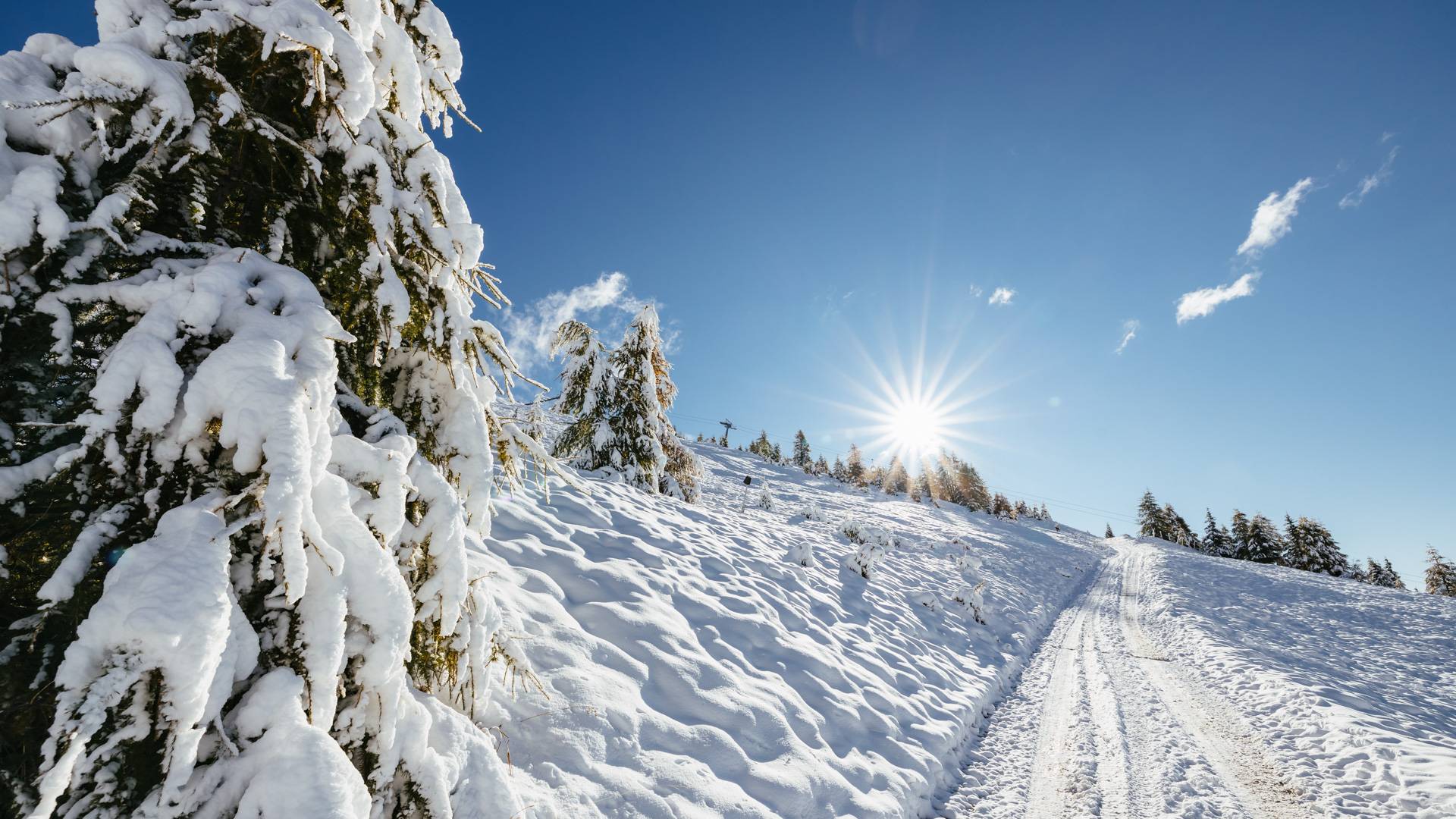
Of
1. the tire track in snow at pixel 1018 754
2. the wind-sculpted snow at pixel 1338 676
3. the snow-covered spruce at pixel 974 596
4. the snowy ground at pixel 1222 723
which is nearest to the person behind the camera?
the tire track in snow at pixel 1018 754

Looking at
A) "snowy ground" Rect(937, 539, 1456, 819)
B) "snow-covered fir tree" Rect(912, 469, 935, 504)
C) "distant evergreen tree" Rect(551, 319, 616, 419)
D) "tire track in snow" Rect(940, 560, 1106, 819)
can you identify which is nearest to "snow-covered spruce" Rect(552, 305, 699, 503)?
"distant evergreen tree" Rect(551, 319, 616, 419)

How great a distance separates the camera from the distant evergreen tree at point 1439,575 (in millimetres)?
37406

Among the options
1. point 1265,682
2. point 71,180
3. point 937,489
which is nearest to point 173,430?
point 71,180

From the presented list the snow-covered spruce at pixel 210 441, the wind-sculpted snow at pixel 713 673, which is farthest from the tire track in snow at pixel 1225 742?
the snow-covered spruce at pixel 210 441

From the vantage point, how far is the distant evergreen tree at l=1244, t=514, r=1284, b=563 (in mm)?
46281

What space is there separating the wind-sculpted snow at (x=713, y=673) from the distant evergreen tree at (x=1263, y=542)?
5485 centimetres

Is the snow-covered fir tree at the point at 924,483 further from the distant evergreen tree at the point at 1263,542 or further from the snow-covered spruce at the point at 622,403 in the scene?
the snow-covered spruce at the point at 622,403

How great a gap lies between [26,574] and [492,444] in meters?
1.51

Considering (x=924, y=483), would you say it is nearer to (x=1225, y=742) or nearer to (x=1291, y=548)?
(x=1291, y=548)

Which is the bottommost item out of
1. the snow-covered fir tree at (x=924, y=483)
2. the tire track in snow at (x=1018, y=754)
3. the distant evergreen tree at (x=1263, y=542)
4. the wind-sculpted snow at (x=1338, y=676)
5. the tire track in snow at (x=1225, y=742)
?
the tire track in snow at (x=1018, y=754)

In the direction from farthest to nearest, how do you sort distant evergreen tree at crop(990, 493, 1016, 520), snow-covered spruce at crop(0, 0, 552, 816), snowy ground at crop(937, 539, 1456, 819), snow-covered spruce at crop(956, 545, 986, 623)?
distant evergreen tree at crop(990, 493, 1016, 520) < snow-covered spruce at crop(956, 545, 986, 623) < snowy ground at crop(937, 539, 1456, 819) < snow-covered spruce at crop(0, 0, 552, 816)

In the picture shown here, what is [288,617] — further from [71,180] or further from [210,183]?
[210,183]

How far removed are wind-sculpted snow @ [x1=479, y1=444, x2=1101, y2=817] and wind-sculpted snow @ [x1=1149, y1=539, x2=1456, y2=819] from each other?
3.26 meters

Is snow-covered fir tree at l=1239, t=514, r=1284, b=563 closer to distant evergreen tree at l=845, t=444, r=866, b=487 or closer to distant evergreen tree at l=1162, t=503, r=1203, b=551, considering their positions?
distant evergreen tree at l=1162, t=503, r=1203, b=551
